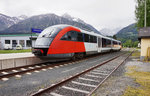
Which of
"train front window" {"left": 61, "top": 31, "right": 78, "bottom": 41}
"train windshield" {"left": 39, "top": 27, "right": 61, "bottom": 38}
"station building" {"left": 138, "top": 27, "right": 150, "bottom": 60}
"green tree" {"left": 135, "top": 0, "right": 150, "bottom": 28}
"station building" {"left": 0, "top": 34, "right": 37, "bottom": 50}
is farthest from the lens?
"station building" {"left": 0, "top": 34, "right": 37, "bottom": 50}

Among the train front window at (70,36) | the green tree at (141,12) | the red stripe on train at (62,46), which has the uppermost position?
the green tree at (141,12)

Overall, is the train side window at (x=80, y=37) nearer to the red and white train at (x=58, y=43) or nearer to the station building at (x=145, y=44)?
the red and white train at (x=58, y=43)

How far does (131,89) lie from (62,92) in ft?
9.20

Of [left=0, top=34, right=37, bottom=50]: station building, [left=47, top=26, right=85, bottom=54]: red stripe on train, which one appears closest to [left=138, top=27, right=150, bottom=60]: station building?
[left=47, top=26, right=85, bottom=54]: red stripe on train

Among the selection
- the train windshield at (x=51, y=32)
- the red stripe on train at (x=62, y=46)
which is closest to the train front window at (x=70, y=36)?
the red stripe on train at (x=62, y=46)

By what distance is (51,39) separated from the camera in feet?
28.3

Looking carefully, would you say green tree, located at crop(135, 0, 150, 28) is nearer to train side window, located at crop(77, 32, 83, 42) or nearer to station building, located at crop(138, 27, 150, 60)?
station building, located at crop(138, 27, 150, 60)

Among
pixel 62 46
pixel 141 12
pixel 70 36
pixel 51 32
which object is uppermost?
pixel 141 12

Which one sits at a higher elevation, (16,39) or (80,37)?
(16,39)

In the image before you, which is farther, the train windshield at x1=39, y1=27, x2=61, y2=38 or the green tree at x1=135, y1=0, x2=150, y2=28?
the green tree at x1=135, y1=0, x2=150, y2=28

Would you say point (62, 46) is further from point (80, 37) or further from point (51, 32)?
point (80, 37)

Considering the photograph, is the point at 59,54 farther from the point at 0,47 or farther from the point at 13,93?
the point at 0,47

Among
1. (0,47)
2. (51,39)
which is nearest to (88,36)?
(51,39)

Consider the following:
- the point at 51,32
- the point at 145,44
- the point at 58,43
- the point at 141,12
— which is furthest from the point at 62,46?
the point at 141,12
